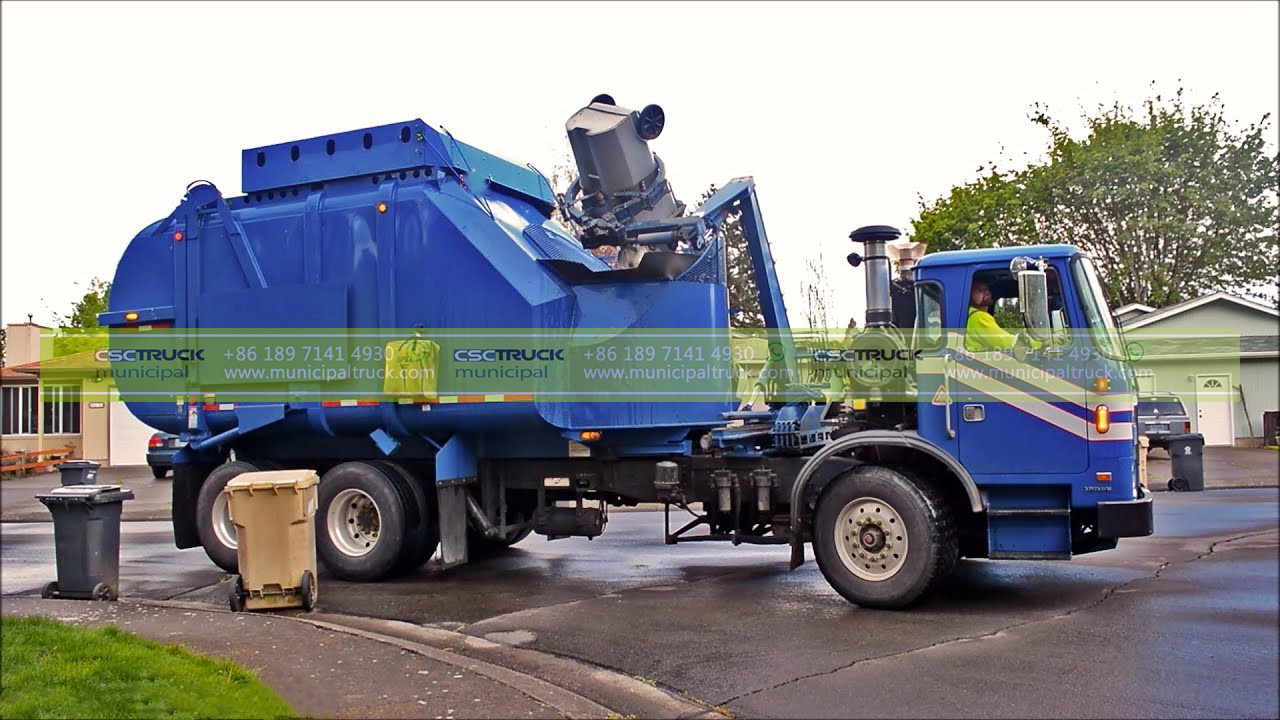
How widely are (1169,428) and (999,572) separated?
1329cm

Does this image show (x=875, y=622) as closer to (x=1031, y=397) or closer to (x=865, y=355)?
(x=1031, y=397)

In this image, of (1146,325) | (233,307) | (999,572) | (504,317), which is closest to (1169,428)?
(1146,325)

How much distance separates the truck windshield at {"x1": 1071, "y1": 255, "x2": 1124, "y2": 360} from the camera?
807 cm

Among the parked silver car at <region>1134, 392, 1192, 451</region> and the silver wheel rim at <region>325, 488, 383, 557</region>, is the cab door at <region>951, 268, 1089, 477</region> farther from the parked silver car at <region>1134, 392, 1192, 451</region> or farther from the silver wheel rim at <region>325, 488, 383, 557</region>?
the parked silver car at <region>1134, 392, 1192, 451</region>

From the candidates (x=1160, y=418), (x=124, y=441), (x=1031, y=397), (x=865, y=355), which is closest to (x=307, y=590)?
(x=865, y=355)

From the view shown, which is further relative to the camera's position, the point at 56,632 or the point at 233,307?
the point at 233,307

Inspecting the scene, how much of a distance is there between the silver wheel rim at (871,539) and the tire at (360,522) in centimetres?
423

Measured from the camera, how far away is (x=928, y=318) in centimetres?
855

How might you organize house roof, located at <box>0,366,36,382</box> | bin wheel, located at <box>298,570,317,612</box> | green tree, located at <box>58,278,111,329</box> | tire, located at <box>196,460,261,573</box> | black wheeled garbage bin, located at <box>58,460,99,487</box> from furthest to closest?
green tree, located at <box>58,278,111,329</box> → house roof, located at <box>0,366,36,382</box> → tire, located at <box>196,460,261,573</box> → black wheeled garbage bin, located at <box>58,460,99,487</box> → bin wheel, located at <box>298,570,317,612</box>

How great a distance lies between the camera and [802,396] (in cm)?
1017

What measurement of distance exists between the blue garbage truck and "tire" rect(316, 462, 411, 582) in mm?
23

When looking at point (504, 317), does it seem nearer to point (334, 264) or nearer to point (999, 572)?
point (334, 264)

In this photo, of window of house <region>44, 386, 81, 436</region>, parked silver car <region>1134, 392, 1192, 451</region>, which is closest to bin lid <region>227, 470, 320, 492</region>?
parked silver car <region>1134, 392, 1192, 451</region>

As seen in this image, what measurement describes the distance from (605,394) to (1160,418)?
1605cm
